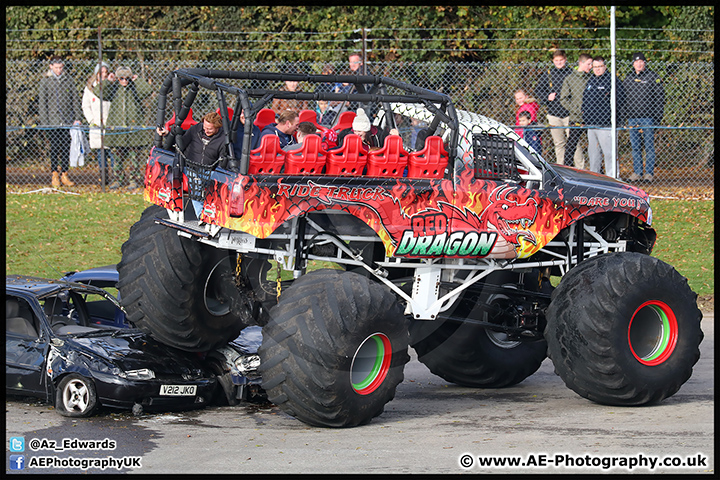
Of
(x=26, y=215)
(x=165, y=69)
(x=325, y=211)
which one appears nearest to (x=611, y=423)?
(x=325, y=211)

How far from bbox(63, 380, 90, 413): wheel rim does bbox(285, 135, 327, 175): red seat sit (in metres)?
2.70

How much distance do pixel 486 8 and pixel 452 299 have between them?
1470 centimetres

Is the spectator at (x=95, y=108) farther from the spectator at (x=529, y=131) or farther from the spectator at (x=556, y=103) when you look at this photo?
the spectator at (x=556, y=103)

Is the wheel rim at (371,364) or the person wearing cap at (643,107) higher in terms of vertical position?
the person wearing cap at (643,107)

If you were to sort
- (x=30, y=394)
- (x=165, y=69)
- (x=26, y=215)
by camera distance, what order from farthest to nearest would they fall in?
(x=165, y=69)
(x=26, y=215)
(x=30, y=394)

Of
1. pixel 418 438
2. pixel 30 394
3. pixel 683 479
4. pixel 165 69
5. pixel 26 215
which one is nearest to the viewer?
pixel 683 479

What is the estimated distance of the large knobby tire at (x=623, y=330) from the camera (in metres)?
10.0

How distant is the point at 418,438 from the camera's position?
914 cm

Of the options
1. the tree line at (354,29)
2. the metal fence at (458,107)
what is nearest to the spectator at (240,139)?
the metal fence at (458,107)

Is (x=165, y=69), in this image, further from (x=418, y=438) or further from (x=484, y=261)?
(x=418, y=438)

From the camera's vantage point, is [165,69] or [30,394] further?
[165,69]

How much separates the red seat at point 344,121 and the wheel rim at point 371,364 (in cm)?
282

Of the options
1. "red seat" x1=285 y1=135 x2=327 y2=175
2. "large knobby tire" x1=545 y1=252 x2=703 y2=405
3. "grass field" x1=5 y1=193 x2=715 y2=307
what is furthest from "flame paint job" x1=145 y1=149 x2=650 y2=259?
"grass field" x1=5 y1=193 x2=715 y2=307

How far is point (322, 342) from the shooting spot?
29.9 ft
